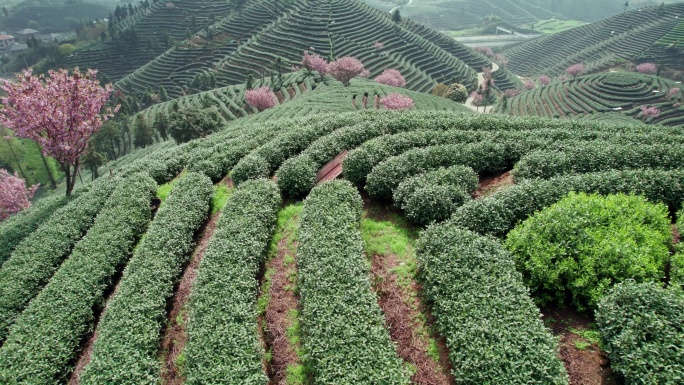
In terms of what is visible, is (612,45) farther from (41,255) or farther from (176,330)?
(41,255)

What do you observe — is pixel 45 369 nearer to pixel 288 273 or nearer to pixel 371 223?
pixel 288 273

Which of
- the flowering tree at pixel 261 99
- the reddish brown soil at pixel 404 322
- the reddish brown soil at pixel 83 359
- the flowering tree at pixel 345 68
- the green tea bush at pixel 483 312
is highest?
the green tea bush at pixel 483 312

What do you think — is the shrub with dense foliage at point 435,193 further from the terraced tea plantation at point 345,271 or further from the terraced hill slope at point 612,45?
the terraced hill slope at point 612,45

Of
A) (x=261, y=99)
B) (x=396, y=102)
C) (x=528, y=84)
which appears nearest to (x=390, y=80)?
(x=261, y=99)

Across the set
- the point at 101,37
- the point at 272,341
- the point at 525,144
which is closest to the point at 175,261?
the point at 272,341

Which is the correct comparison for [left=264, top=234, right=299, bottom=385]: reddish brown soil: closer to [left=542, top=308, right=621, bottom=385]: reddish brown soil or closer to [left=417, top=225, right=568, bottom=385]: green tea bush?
[left=417, top=225, right=568, bottom=385]: green tea bush

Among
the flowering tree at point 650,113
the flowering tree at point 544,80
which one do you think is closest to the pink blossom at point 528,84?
the flowering tree at point 544,80
